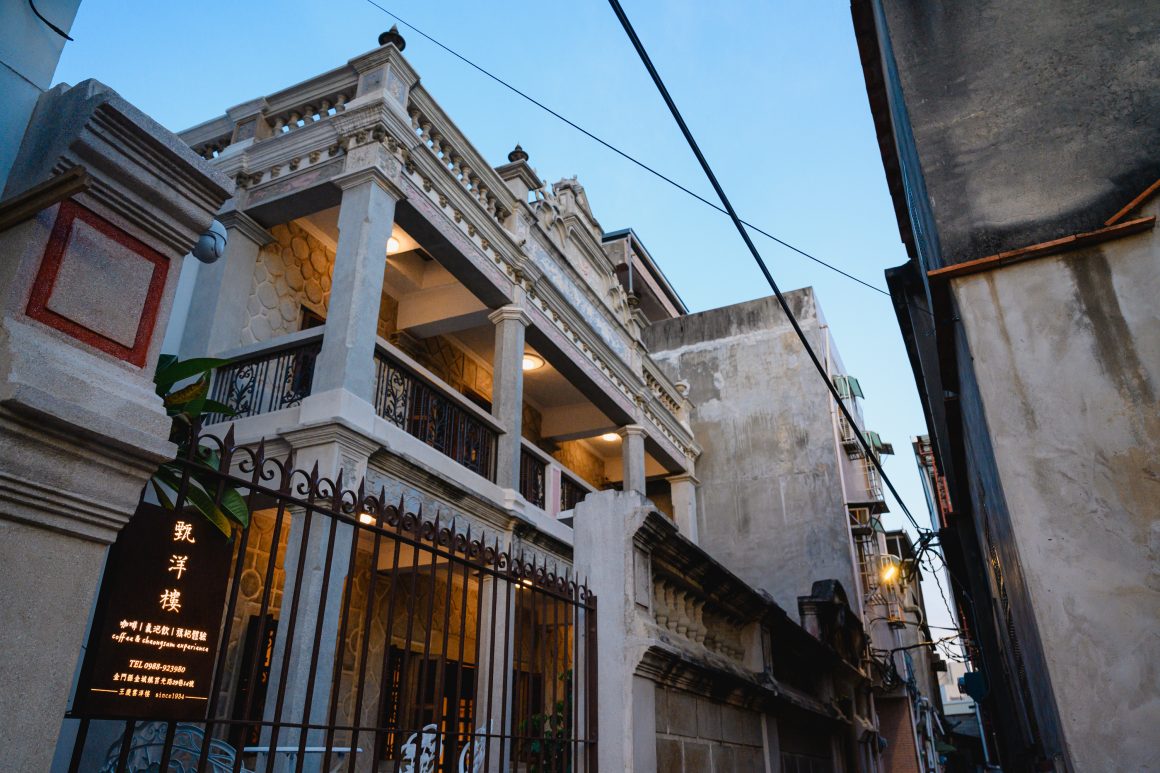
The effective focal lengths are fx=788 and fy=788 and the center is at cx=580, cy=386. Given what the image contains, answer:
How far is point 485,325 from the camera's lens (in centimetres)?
1276

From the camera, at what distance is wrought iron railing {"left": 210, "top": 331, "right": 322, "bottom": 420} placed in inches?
332

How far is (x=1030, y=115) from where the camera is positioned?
5.41 metres

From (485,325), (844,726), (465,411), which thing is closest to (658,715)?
(465,411)

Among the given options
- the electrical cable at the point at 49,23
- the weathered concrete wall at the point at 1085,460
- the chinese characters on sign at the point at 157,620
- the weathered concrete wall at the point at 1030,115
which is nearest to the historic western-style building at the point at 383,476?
the chinese characters on sign at the point at 157,620

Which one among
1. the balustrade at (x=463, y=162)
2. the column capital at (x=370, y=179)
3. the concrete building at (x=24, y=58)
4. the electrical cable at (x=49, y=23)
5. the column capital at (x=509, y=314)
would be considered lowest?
the concrete building at (x=24, y=58)

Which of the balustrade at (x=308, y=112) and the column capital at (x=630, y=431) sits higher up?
the balustrade at (x=308, y=112)

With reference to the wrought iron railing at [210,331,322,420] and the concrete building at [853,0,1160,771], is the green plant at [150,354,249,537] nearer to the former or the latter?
the concrete building at [853,0,1160,771]

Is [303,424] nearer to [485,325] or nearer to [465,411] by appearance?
[465,411]

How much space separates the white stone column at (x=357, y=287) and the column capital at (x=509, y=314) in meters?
2.53

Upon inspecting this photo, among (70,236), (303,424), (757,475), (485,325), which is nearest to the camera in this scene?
(70,236)

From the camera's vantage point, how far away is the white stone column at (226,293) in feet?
28.9

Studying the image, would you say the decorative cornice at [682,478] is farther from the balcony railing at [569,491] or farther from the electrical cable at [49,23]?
the electrical cable at [49,23]

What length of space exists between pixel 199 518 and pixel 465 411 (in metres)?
7.17

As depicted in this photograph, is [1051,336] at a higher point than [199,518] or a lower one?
higher
